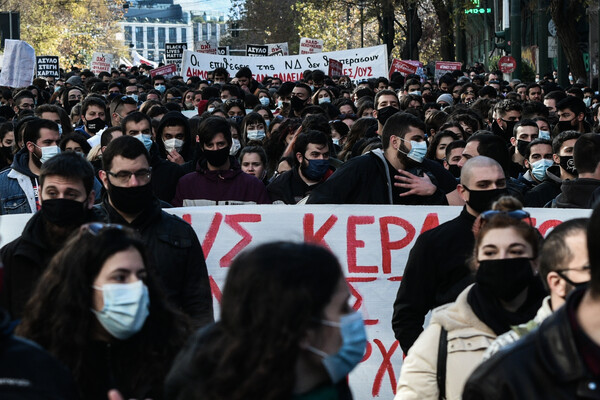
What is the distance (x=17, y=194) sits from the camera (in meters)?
6.84

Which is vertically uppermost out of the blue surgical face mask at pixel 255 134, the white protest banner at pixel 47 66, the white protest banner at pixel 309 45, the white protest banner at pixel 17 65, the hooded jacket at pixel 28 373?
the white protest banner at pixel 309 45

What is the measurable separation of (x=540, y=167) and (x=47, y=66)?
22429mm

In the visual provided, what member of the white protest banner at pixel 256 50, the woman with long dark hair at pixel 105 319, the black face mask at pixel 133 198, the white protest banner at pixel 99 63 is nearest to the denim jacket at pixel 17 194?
the black face mask at pixel 133 198

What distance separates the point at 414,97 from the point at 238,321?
11584mm

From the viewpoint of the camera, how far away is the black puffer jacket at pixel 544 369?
233 cm

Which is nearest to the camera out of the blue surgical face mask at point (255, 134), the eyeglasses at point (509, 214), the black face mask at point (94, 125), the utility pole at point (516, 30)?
the eyeglasses at point (509, 214)

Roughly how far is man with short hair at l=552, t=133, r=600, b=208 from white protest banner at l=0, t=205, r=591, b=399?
14 cm

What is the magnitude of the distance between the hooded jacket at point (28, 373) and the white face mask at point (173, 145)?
5882 millimetres

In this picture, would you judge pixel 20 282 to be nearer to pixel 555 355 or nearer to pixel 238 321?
pixel 238 321

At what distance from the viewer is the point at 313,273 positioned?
97.0 inches

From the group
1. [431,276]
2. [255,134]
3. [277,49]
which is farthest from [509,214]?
[277,49]

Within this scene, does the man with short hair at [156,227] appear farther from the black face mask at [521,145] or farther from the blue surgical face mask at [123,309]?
the black face mask at [521,145]

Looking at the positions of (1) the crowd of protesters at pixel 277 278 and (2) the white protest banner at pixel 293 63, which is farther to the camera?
(2) the white protest banner at pixel 293 63

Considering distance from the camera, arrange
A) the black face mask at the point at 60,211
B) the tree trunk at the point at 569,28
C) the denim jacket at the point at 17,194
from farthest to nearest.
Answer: the tree trunk at the point at 569,28 < the denim jacket at the point at 17,194 < the black face mask at the point at 60,211
